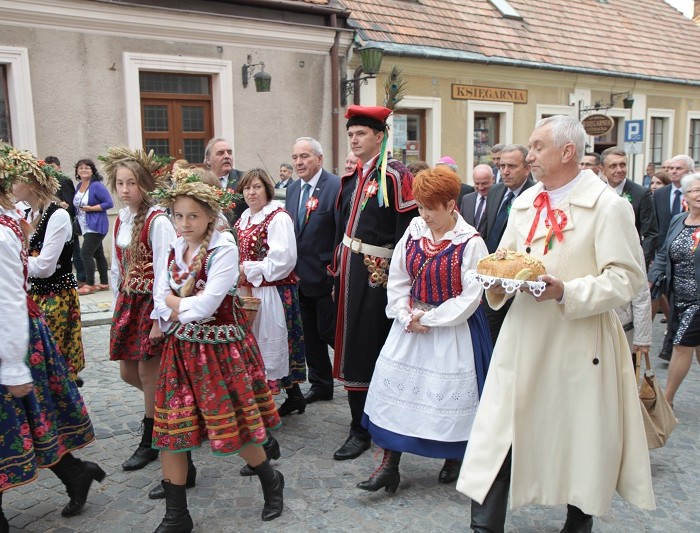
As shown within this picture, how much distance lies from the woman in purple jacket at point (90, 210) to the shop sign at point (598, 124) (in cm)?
1095

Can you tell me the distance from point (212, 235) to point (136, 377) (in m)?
1.33

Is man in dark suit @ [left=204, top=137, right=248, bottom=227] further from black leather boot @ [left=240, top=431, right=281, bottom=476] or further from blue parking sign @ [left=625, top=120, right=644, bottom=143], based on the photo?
blue parking sign @ [left=625, top=120, right=644, bottom=143]

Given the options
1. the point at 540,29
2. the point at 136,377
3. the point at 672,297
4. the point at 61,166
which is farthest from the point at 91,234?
the point at 540,29

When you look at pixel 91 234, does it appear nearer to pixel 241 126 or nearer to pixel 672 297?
pixel 241 126

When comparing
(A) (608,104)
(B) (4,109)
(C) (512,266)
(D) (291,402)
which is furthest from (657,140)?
(C) (512,266)

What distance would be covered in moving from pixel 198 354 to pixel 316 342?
212cm

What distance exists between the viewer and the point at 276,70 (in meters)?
11.8

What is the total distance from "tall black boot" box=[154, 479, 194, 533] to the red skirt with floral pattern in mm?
217

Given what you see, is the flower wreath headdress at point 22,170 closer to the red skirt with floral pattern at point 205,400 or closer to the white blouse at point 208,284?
the white blouse at point 208,284

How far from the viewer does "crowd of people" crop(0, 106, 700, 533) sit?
288 centimetres

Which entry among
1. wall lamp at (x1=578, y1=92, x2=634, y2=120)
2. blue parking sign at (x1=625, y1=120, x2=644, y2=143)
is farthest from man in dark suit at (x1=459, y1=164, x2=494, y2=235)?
wall lamp at (x1=578, y1=92, x2=634, y2=120)

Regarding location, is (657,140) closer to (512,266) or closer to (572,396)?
(572,396)

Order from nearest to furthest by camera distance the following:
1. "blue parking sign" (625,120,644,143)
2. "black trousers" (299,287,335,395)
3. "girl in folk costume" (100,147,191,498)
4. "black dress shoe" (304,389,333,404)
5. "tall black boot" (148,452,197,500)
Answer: "tall black boot" (148,452,197,500) → "girl in folk costume" (100,147,191,498) → "black trousers" (299,287,335,395) → "black dress shoe" (304,389,333,404) → "blue parking sign" (625,120,644,143)

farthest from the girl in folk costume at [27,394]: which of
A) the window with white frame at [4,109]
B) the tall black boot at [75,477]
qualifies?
the window with white frame at [4,109]
